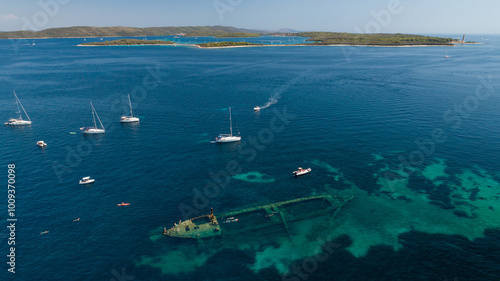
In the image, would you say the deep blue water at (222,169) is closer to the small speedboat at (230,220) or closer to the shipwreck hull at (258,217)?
the shipwreck hull at (258,217)

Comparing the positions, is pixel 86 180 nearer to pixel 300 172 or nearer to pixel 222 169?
pixel 222 169

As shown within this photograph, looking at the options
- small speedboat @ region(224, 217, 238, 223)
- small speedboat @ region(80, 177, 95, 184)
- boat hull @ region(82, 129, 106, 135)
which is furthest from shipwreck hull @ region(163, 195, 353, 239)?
boat hull @ region(82, 129, 106, 135)

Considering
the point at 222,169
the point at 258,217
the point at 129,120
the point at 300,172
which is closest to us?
the point at 258,217

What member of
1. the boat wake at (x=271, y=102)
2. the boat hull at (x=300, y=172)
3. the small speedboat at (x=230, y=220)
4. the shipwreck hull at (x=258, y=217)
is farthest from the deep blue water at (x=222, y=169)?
the small speedboat at (x=230, y=220)

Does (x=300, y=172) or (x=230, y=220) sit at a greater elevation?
(x=300, y=172)

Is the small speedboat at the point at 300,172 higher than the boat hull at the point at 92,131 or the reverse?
the reverse

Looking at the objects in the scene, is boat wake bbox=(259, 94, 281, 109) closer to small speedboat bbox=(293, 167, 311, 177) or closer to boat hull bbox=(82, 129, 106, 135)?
small speedboat bbox=(293, 167, 311, 177)

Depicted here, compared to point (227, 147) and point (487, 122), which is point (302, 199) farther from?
point (487, 122)

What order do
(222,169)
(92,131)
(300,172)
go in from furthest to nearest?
(92,131) < (222,169) < (300,172)

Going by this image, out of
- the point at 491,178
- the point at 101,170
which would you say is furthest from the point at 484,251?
the point at 101,170

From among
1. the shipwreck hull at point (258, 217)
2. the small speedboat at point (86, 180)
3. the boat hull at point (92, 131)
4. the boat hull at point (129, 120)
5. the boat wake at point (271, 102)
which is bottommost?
the shipwreck hull at point (258, 217)

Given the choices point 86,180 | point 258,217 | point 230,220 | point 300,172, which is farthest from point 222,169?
point 86,180
